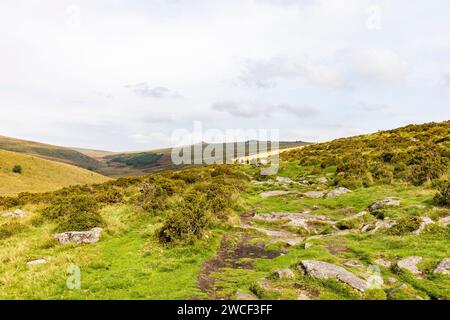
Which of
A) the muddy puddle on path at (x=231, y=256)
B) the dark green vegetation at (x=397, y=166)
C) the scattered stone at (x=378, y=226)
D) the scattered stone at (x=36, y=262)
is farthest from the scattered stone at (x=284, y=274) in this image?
the dark green vegetation at (x=397, y=166)

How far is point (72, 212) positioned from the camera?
20281 millimetres

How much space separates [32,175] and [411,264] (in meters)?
77.2

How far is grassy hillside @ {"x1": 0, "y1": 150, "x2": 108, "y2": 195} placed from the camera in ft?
206

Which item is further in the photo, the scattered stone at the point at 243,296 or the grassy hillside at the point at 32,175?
the grassy hillside at the point at 32,175

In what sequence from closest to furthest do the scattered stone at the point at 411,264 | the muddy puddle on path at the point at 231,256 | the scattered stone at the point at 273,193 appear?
the scattered stone at the point at 411,264 < the muddy puddle on path at the point at 231,256 < the scattered stone at the point at 273,193

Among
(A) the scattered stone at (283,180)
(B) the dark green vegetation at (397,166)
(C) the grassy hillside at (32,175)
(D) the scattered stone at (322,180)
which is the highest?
(B) the dark green vegetation at (397,166)

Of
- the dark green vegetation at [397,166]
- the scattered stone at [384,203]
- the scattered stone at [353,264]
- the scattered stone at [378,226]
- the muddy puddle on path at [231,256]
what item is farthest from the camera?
the dark green vegetation at [397,166]

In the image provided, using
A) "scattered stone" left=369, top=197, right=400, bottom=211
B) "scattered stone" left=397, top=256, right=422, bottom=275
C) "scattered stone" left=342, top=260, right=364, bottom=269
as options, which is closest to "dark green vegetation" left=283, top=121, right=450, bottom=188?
"scattered stone" left=369, top=197, right=400, bottom=211

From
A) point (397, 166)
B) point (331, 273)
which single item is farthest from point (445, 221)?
point (397, 166)

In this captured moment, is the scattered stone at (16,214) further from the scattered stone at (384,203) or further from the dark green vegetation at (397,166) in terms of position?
the dark green vegetation at (397,166)

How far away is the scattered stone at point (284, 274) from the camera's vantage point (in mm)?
11000

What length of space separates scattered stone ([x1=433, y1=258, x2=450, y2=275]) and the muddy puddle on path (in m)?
5.77

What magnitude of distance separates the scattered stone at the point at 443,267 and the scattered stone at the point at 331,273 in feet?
8.59
